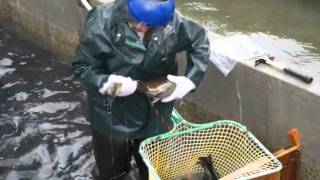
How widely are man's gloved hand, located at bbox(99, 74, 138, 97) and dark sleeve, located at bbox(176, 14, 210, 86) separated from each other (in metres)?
0.49

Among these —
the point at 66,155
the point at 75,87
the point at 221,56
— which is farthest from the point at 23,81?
the point at 221,56

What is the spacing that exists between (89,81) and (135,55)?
0.39 metres

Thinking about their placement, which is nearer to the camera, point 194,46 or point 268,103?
point 194,46

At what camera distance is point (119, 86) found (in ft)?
12.2

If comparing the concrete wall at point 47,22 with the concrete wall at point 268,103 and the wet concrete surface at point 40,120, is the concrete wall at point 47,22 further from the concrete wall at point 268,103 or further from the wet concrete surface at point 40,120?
the concrete wall at point 268,103

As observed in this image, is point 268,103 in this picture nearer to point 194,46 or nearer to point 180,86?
point 194,46

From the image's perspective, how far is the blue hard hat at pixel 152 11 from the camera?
3592 millimetres

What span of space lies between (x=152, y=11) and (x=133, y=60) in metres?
0.43

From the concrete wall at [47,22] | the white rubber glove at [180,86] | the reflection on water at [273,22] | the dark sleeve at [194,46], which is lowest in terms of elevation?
the concrete wall at [47,22]

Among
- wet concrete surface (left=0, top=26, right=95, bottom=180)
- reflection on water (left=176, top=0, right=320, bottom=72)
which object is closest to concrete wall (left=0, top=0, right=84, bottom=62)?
wet concrete surface (left=0, top=26, right=95, bottom=180)

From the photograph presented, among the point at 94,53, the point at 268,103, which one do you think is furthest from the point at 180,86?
the point at 268,103

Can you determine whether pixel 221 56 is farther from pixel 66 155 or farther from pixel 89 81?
pixel 66 155

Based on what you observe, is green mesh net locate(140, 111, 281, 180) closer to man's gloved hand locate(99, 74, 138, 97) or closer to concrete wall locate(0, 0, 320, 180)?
man's gloved hand locate(99, 74, 138, 97)

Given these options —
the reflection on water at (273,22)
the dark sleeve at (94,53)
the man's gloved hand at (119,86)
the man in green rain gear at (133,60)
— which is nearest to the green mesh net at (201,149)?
the man in green rain gear at (133,60)
